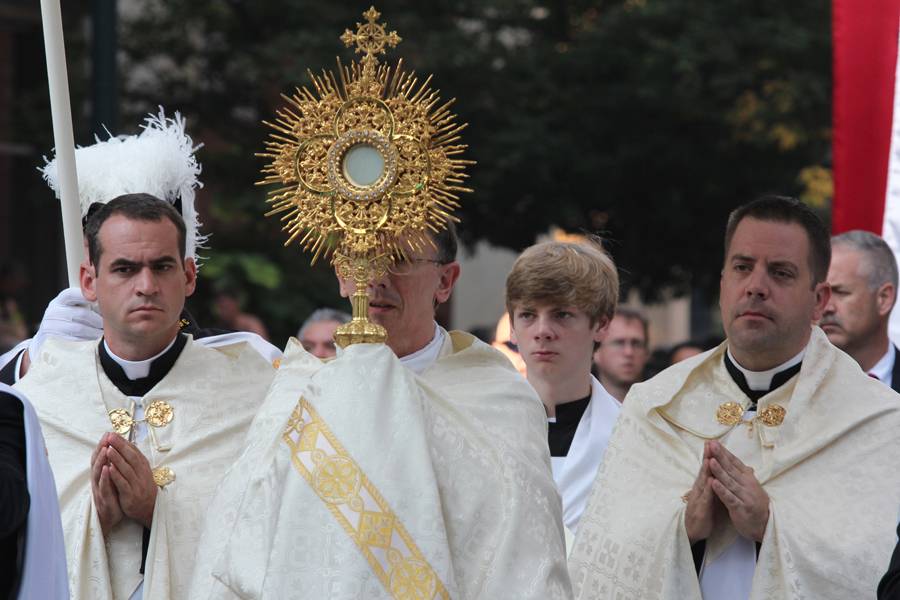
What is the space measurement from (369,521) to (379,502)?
49 millimetres

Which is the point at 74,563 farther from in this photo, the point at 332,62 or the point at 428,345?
the point at 332,62

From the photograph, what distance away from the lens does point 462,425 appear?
437 centimetres

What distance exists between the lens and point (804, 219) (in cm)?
511

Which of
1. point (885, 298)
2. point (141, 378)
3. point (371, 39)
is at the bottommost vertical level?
point (885, 298)

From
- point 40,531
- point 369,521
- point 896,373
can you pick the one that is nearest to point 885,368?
point 896,373

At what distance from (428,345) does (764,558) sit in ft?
3.48

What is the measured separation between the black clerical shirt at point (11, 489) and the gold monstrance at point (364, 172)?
76 cm

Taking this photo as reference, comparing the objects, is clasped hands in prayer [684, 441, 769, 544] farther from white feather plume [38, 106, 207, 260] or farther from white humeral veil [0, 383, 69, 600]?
white feather plume [38, 106, 207, 260]

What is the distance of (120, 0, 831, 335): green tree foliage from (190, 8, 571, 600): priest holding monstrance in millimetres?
8977

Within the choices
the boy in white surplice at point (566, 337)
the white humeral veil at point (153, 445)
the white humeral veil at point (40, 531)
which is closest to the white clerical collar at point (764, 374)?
the boy in white surplice at point (566, 337)

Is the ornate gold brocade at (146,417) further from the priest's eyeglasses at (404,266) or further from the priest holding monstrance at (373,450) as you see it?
the priest's eyeglasses at (404,266)

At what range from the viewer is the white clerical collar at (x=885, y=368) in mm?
6770

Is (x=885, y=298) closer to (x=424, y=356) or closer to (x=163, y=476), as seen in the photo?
(x=424, y=356)

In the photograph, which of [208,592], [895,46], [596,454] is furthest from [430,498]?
[895,46]
